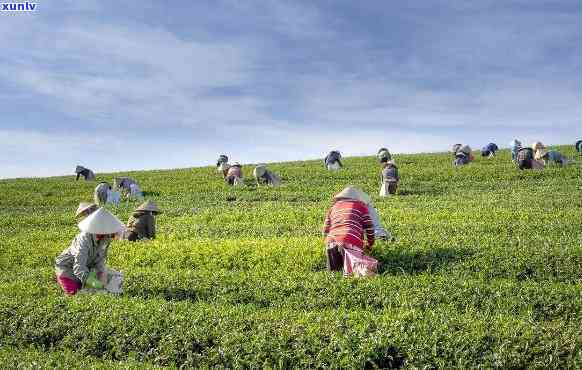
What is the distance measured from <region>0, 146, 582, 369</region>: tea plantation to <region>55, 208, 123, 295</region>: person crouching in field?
49 centimetres

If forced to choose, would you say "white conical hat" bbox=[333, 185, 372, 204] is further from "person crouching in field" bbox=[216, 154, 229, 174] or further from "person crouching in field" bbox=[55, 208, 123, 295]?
"person crouching in field" bbox=[216, 154, 229, 174]

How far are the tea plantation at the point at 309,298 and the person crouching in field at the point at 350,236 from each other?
40 cm

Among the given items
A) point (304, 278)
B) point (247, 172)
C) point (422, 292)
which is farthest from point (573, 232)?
point (247, 172)

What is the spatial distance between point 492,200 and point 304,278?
14.1 meters

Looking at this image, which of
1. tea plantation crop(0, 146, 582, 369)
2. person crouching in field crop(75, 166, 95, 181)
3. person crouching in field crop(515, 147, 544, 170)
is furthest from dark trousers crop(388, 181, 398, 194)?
person crouching in field crop(75, 166, 95, 181)

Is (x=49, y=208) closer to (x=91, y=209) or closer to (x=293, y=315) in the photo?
(x=91, y=209)

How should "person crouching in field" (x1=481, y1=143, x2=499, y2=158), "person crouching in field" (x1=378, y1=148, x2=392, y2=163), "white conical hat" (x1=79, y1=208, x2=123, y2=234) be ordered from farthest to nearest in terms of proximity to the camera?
"person crouching in field" (x1=481, y1=143, x2=499, y2=158)
"person crouching in field" (x1=378, y1=148, x2=392, y2=163)
"white conical hat" (x1=79, y1=208, x2=123, y2=234)

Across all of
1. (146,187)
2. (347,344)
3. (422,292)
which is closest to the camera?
(347,344)

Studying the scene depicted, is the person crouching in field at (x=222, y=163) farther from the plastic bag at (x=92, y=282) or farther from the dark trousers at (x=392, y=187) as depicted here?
the plastic bag at (x=92, y=282)

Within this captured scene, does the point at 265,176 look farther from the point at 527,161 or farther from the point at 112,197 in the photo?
the point at 527,161

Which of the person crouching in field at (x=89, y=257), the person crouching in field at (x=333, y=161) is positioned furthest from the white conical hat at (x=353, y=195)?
the person crouching in field at (x=333, y=161)

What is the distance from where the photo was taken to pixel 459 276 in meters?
11.6

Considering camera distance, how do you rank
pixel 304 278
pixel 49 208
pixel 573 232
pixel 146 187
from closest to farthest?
pixel 304 278
pixel 573 232
pixel 49 208
pixel 146 187

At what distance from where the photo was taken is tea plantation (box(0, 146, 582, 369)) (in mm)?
7730
